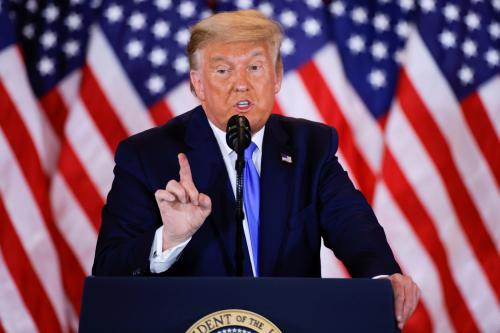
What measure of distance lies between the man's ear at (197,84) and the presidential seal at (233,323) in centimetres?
111

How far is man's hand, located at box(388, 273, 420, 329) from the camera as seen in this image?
1.57 m

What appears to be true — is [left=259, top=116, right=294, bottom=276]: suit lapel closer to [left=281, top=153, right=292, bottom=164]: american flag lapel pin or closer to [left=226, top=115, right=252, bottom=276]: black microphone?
[left=281, top=153, right=292, bottom=164]: american flag lapel pin

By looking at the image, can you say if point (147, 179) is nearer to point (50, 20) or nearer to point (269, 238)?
point (269, 238)

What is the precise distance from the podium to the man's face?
0.92 m

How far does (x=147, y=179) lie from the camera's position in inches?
89.1

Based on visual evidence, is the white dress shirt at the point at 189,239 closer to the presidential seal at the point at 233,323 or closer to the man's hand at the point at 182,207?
the man's hand at the point at 182,207

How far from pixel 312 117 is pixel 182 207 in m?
2.25

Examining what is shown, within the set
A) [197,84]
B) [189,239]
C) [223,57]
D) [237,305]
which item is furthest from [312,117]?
[237,305]

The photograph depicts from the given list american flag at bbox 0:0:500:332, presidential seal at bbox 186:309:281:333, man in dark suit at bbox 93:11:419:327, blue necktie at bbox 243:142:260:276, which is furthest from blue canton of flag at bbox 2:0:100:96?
presidential seal at bbox 186:309:281:333

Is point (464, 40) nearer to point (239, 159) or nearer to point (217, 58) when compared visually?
point (217, 58)

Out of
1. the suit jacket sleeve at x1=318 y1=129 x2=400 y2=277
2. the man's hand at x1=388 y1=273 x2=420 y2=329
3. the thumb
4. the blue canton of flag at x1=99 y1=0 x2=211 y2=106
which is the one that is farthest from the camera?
the blue canton of flag at x1=99 y1=0 x2=211 y2=106

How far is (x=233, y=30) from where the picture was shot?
2309 millimetres

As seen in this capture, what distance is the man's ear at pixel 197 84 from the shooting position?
243 cm

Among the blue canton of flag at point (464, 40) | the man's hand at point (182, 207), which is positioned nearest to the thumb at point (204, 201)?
the man's hand at point (182, 207)
